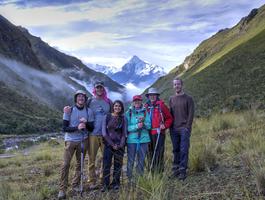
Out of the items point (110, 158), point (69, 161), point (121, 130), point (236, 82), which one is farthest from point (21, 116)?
point (121, 130)

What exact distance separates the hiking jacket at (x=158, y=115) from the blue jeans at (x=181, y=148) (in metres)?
0.29

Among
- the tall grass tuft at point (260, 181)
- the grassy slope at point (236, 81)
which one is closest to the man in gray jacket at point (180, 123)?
the tall grass tuft at point (260, 181)

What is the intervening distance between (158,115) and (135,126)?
0.48 meters

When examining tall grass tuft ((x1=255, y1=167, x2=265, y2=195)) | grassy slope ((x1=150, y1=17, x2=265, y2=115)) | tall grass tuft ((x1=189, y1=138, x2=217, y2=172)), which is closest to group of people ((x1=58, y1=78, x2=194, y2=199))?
tall grass tuft ((x1=189, y1=138, x2=217, y2=172))

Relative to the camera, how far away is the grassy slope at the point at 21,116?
50.3 m

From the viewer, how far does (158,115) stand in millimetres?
7852

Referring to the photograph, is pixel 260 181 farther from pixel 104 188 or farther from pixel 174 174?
pixel 104 188

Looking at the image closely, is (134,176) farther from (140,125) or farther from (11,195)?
(11,195)

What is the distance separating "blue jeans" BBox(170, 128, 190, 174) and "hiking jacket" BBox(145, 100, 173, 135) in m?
0.29

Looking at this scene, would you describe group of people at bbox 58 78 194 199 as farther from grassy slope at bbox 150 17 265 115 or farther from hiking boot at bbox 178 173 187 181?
grassy slope at bbox 150 17 265 115

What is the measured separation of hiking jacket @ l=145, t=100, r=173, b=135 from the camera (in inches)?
308

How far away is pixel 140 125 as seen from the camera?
25.0 feet

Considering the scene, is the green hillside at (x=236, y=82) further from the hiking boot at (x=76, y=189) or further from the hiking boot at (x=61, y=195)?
the hiking boot at (x=61, y=195)

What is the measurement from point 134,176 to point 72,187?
7.01 feet
